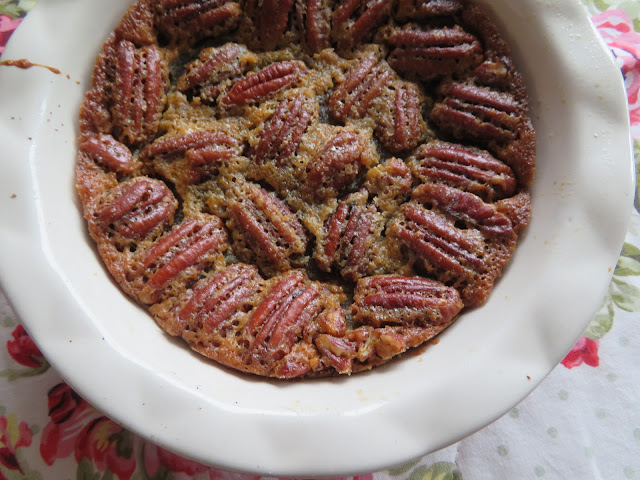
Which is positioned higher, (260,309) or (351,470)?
(260,309)

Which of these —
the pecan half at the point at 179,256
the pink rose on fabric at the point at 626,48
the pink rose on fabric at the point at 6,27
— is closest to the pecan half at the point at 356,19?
the pecan half at the point at 179,256

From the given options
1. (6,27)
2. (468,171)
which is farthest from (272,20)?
(6,27)

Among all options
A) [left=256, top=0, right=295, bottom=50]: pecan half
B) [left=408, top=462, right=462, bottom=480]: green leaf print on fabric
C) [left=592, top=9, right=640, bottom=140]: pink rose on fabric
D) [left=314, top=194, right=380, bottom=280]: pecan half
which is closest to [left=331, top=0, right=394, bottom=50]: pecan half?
[left=256, top=0, right=295, bottom=50]: pecan half

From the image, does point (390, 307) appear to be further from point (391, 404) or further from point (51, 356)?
point (51, 356)

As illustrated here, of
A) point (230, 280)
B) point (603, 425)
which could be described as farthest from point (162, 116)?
point (603, 425)

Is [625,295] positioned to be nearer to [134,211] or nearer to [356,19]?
[356,19]

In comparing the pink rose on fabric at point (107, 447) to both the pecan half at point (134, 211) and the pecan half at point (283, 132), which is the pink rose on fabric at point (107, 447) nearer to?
the pecan half at point (134, 211)
